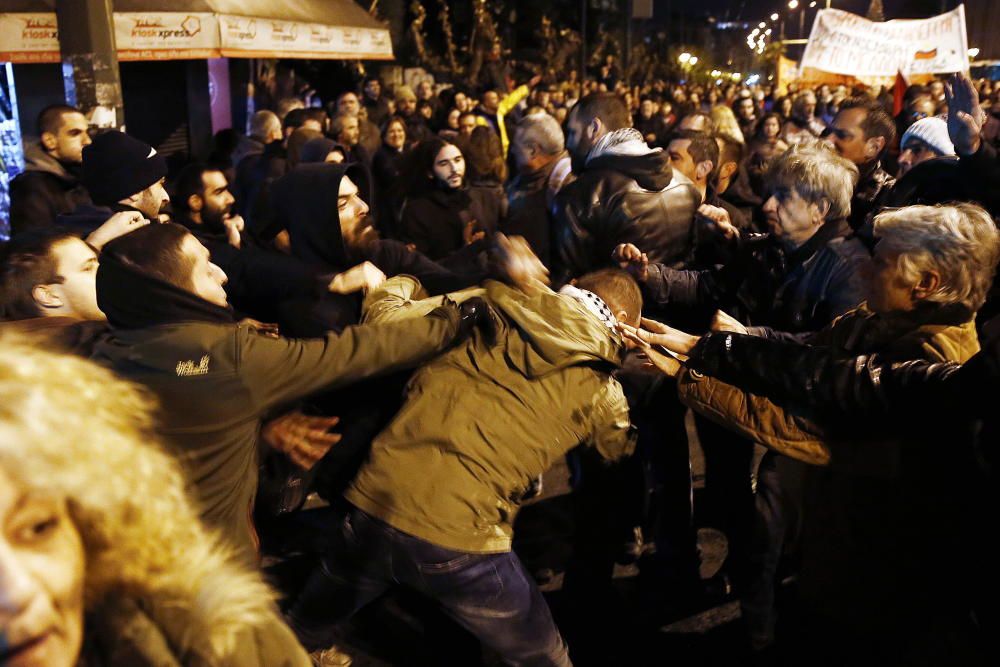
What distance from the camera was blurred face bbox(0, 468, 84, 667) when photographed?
991 millimetres

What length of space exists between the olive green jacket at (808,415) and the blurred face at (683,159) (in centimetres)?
265

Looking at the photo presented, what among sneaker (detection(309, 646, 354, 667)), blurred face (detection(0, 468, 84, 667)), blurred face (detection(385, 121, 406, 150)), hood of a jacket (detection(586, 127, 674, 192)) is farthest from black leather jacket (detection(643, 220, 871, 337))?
blurred face (detection(385, 121, 406, 150))

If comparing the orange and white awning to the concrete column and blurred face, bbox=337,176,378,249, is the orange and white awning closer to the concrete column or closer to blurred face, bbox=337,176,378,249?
the concrete column

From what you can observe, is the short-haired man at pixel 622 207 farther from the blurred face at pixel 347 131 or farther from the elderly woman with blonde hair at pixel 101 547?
the blurred face at pixel 347 131

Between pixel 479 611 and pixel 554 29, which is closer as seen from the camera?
pixel 479 611

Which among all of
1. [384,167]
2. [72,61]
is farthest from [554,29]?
[72,61]

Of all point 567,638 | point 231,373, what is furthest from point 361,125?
point 231,373

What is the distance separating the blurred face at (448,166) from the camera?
5.97 m

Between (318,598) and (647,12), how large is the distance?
2057 centimetres

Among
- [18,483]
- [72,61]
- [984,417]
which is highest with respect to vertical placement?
[72,61]

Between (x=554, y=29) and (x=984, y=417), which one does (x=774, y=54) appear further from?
(x=984, y=417)

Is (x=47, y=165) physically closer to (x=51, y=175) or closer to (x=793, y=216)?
(x=51, y=175)

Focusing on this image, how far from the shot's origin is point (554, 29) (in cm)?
3300

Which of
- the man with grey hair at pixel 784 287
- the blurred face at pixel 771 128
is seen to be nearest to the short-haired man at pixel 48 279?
the man with grey hair at pixel 784 287
